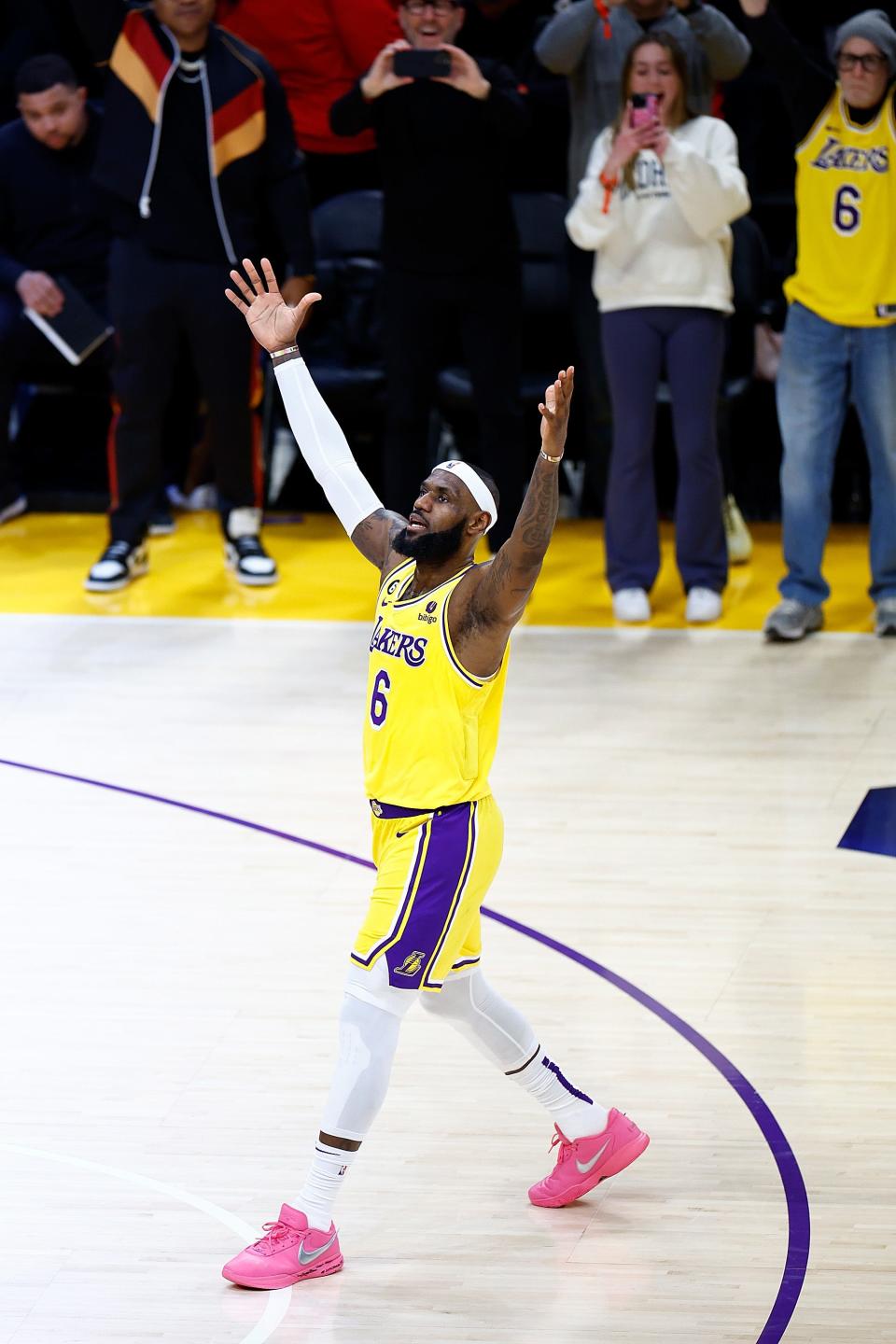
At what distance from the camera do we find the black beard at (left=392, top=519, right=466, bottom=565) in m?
4.03

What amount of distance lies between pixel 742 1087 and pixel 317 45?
6.36 meters

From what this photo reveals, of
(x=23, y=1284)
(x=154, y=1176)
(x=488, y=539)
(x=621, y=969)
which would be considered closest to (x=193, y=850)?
(x=621, y=969)

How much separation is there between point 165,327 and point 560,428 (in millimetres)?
5026

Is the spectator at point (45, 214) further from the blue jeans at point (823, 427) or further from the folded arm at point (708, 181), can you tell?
the blue jeans at point (823, 427)

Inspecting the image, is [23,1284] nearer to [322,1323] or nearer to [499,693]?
[322,1323]

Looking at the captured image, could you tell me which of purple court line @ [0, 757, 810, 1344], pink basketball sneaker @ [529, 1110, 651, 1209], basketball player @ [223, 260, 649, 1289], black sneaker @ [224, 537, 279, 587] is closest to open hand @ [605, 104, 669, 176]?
black sneaker @ [224, 537, 279, 587]

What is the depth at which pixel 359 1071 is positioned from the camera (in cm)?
383

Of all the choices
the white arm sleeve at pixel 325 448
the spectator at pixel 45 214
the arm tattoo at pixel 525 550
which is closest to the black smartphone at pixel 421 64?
the spectator at pixel 45 214

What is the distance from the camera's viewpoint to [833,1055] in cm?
477

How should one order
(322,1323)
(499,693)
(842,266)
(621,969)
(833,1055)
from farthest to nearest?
(842,266) → (621,969) → (833,1055) → (499,693) → (322,1323)

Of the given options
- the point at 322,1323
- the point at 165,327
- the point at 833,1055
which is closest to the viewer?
the point at 322,1323

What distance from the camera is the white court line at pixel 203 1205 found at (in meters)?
3.68

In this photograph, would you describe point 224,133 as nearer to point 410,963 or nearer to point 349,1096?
point 410,963

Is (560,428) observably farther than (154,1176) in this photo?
No
